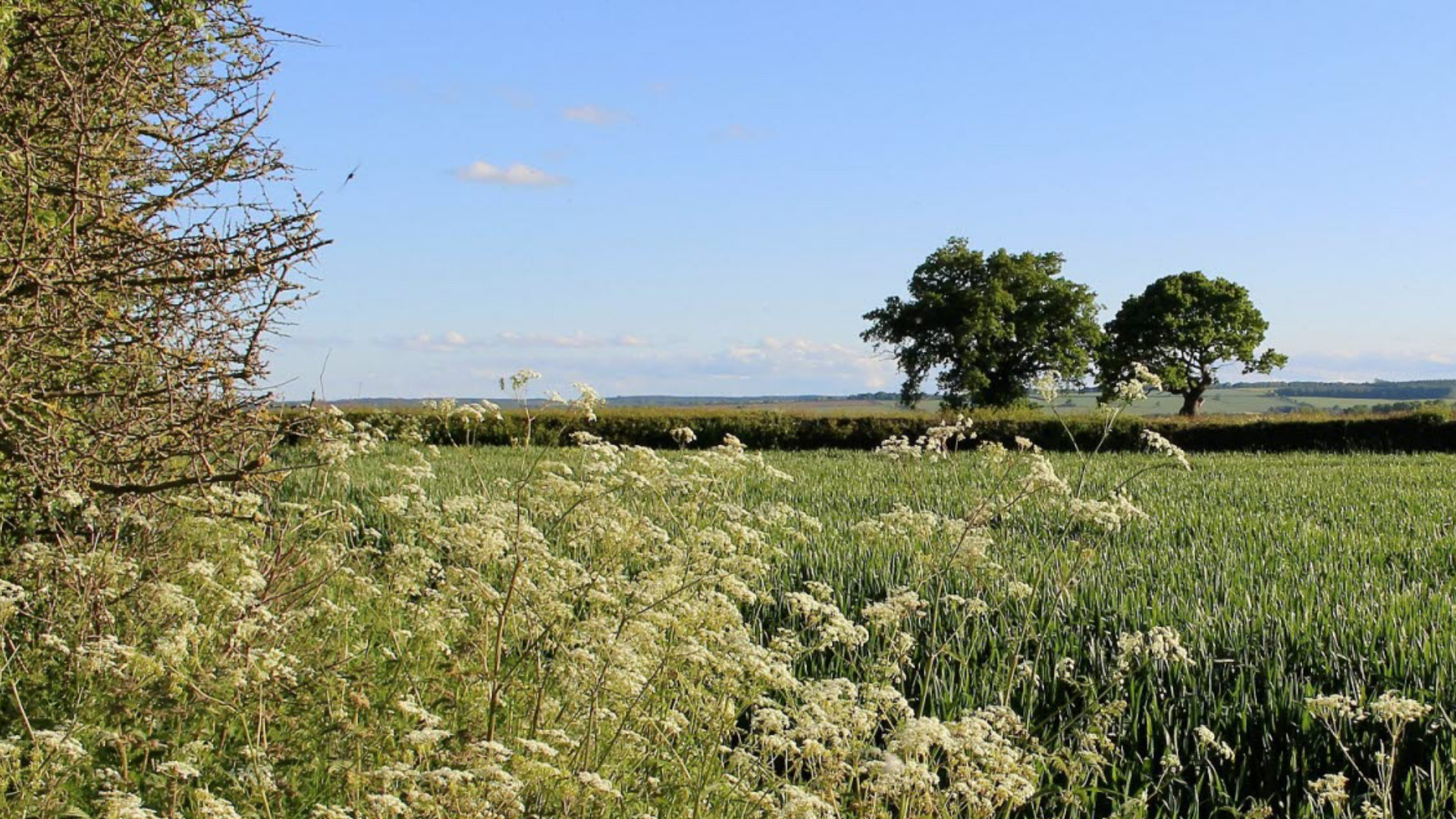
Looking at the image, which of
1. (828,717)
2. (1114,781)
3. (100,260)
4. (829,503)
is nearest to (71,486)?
(100,260)

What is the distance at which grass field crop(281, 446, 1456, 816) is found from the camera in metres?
4.96

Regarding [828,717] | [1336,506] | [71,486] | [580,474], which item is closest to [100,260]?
[71,486]

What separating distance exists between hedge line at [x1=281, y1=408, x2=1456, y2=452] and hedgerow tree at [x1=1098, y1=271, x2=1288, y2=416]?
29961 mm

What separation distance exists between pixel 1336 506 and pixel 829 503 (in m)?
6.02

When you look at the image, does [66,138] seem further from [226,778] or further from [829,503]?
[829,503]

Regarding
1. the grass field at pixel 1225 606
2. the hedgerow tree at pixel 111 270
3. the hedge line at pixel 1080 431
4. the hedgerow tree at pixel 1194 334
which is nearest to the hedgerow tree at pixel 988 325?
the hedgerow tree at pixel 1194 334

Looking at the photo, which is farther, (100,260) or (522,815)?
(100,260)

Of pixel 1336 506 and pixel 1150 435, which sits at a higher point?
pixel 1150 435

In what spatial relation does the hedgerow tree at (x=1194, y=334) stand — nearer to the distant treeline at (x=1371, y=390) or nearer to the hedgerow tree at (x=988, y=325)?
the hedgerow tree at (x=988, y=325)

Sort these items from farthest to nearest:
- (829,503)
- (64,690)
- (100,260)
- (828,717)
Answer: (829,503) < (100,260) < (64,690) < (828,717)

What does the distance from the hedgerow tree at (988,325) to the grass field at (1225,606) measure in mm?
43550

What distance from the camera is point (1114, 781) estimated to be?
4555 mm

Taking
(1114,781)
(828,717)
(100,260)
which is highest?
(100,260)

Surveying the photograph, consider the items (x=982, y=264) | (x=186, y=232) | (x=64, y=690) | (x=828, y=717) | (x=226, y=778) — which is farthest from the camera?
(x=982, y=264)
